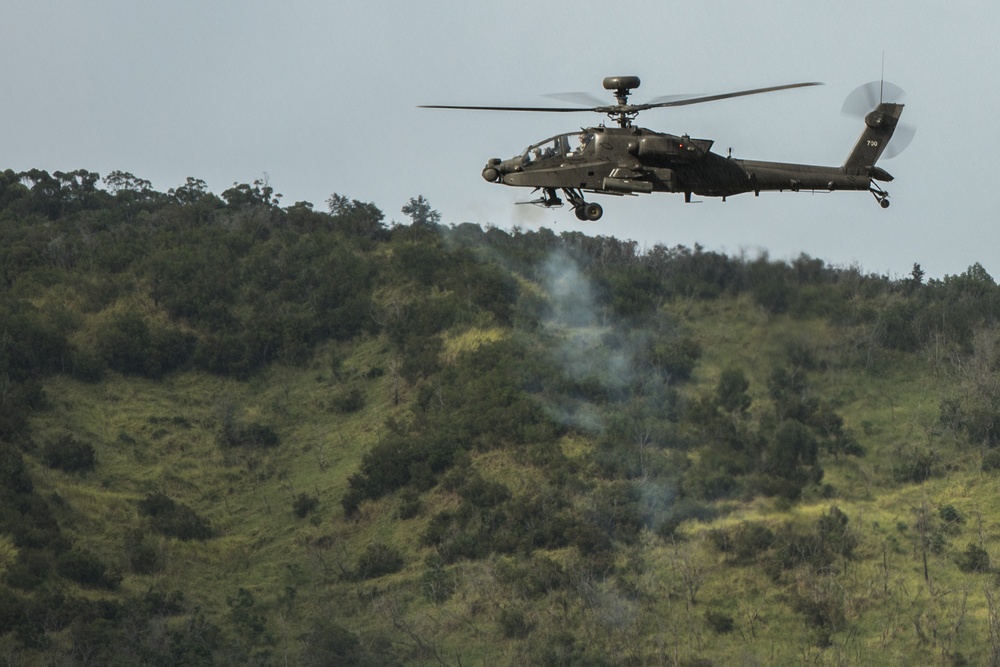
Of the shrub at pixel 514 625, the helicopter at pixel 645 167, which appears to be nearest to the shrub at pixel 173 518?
the shrub at pixel 514 625

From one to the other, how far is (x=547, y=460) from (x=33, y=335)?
24996mm

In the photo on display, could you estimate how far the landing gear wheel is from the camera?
37531 mm

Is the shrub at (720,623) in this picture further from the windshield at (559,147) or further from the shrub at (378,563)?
the windshield at (559,147)

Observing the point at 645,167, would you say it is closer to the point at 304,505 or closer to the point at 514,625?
the point at 514,625

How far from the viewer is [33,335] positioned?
7981 cm

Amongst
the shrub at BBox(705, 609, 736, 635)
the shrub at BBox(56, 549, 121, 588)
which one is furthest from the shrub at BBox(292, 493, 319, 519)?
the shrub at BBox(705, 609, 736, 635)

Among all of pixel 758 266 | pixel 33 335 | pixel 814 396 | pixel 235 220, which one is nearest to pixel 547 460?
pixel 814 396

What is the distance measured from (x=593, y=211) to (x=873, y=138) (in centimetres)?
663

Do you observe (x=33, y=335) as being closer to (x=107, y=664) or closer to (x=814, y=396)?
(x=107, y=664)

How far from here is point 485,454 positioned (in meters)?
73.3

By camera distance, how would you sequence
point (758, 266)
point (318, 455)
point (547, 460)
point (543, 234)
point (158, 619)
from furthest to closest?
point (543, 234) < point (318, 455) < point (547, 460) < point (158, 619) < point (758, 266)

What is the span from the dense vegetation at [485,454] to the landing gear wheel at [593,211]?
61.0ft

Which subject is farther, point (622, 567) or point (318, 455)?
point (318, 455)

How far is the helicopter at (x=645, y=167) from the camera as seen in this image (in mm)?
36938
